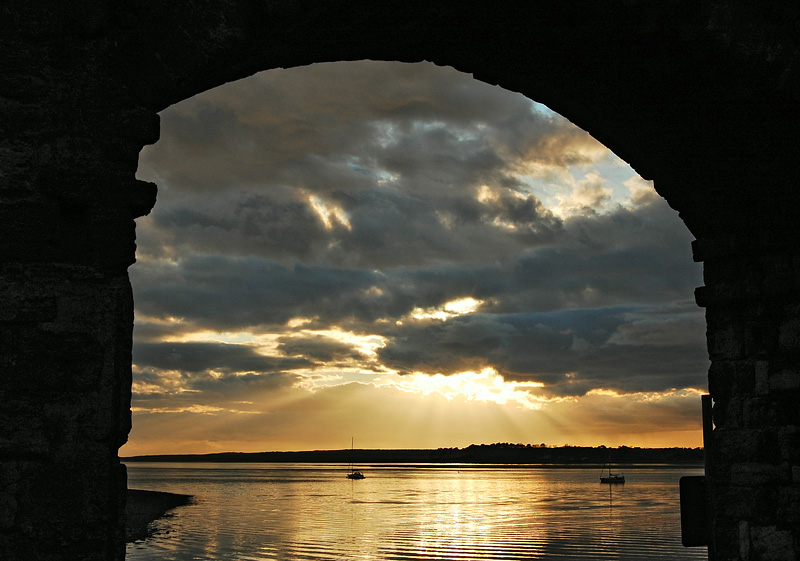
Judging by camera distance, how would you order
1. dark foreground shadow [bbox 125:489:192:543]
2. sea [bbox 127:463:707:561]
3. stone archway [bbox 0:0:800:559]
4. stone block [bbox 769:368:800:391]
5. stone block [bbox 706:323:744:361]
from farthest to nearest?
dark foreground shadow [bbox 125:489:192:543]
sea [bbox 127:463:707:561]
stone block [bbox 706:323:744:361]
stone block [bbox 769:368:800:391]
stone archway [bbox 0:0:800:559]

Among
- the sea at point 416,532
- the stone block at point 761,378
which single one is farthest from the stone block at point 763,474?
the sea at point 416,532

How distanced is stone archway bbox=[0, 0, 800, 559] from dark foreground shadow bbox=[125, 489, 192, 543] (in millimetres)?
19754

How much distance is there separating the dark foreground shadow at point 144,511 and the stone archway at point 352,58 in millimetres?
19754

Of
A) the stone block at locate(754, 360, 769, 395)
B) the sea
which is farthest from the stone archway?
the sea

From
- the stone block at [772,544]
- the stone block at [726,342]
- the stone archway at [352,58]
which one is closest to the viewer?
the stone archway at [352,58]

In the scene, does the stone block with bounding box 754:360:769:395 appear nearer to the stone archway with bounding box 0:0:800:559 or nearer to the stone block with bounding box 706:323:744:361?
the stone archway with bounding box 0:0:800:559

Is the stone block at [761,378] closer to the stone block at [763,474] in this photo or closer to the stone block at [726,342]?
the stone block at [726,342]

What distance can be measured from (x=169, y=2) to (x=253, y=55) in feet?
2.16

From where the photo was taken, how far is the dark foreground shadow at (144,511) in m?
29.5

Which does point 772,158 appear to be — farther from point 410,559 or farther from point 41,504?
point 410,559

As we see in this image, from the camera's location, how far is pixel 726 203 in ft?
18.5

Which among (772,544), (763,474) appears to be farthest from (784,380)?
(772,544)

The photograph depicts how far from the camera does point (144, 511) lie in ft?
133

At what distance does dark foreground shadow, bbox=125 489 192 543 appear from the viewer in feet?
96.8
